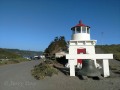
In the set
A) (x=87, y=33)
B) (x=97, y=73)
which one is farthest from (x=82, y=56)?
(x=87, y=33)

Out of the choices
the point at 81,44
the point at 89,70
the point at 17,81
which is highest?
the point at 81,44

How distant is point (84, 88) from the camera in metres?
11.8

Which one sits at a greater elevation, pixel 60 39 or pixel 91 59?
pixel 60 39

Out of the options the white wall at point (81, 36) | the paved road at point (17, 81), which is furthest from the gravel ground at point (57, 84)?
the white wall at point (81, 36)

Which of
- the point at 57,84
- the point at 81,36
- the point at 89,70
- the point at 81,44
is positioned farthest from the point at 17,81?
the point at 81,36

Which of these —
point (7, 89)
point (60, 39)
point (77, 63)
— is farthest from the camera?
point (60, 39)

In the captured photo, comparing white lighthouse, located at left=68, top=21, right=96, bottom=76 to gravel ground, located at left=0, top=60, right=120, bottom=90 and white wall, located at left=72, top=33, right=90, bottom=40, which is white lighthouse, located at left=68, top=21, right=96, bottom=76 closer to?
white wall, located at left=72, top=33, right=90, bottom=40

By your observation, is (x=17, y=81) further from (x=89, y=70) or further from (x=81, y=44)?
(x=81, y=44)

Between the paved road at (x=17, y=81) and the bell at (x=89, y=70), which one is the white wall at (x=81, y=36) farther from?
the paved road at (x=17, y=81)

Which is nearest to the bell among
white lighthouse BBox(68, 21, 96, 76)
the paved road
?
the paved road

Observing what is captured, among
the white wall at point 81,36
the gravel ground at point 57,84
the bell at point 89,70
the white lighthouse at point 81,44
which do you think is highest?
the white wall at point 81,36

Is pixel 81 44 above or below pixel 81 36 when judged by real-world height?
below

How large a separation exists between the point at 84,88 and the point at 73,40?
10.8 meters

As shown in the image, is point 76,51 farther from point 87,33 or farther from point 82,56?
point 82,56
